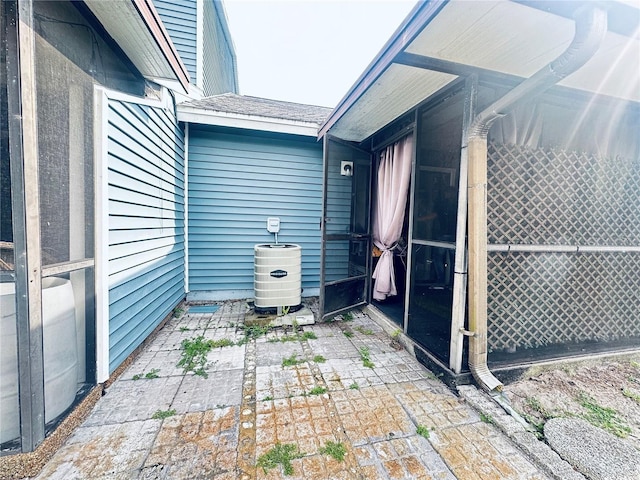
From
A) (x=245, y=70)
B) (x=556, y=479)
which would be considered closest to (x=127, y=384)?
(x=556, y=479)

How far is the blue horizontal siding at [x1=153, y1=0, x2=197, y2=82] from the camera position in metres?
4.03

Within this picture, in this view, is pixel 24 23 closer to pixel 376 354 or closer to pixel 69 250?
pixel 69 250

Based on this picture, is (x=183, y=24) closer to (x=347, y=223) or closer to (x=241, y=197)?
(x=241, y=197)

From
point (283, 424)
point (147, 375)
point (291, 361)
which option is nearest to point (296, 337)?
point (291, 361)

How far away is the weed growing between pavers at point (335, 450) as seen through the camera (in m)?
1.46

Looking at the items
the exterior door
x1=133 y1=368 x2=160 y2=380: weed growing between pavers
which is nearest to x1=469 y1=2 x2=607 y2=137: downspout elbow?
the exterior door

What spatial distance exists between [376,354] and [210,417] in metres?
1.60

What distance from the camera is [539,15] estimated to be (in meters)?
1.41

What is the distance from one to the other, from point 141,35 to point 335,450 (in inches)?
121

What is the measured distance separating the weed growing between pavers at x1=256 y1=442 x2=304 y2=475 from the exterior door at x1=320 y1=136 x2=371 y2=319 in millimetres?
Answer: 1917

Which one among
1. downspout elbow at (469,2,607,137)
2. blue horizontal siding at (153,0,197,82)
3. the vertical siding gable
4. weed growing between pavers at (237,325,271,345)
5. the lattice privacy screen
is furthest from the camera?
the vertical siding gable

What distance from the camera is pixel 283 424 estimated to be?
5.54 ft

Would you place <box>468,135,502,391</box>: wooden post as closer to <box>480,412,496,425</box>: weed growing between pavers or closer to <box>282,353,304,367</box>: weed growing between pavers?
<box>480,412,496,425</box>: weed growing between pavers

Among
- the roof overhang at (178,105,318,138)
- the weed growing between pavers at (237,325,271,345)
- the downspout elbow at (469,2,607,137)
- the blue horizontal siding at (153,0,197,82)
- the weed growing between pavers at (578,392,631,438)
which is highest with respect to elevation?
the blue horizontal siding at (153,0,197,82)
